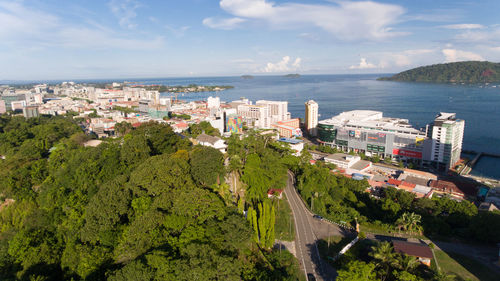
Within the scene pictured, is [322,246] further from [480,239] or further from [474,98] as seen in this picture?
[474,98]

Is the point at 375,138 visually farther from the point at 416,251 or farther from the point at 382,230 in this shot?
A: the point at 416,251

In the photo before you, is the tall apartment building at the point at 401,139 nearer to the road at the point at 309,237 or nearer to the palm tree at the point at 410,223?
the palm tree at the point at 410,223

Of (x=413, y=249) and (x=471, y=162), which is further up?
(x=413, y=249)

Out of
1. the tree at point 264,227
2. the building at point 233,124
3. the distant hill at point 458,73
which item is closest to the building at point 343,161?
the building at point 233,124

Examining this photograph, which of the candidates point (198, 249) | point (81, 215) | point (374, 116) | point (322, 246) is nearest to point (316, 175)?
point (322, 246)

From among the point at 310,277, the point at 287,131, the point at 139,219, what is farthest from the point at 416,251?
the point at 287,131

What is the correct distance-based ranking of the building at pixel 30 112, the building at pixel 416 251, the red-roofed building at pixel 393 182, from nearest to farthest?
the building at pixel 416 251 < the red-roofed building at pixel 393 182 < the building at pixel 30 112
